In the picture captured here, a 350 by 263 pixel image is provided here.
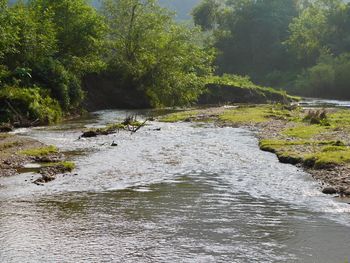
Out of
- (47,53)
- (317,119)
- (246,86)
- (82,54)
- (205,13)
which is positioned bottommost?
(317,119)

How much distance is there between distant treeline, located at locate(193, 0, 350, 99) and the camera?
119m

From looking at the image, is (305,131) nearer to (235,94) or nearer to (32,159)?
(32,159)

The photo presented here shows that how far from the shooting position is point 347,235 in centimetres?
1535

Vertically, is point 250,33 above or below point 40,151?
above

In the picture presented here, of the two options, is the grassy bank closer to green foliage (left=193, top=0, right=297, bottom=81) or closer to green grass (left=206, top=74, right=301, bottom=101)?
green grass (left=206, top=74, right=301, bottom=101)

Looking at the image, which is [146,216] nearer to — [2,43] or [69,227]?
[69,227]

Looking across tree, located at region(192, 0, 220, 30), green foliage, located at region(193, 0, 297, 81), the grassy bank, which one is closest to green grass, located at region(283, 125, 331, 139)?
the grassy bank

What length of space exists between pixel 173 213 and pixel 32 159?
1253 cm

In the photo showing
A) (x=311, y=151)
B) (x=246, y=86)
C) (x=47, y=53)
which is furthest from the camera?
(x=246, y=86)

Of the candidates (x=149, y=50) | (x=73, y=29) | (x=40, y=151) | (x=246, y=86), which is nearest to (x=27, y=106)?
(x=40, y=151)

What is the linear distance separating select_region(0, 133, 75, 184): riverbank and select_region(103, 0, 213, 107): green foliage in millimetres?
40242

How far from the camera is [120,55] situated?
73.1 meters

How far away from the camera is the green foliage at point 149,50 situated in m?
71.6

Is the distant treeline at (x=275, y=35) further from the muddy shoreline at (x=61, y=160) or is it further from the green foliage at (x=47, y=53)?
the muddy shoreline at (x=61, y=160)
